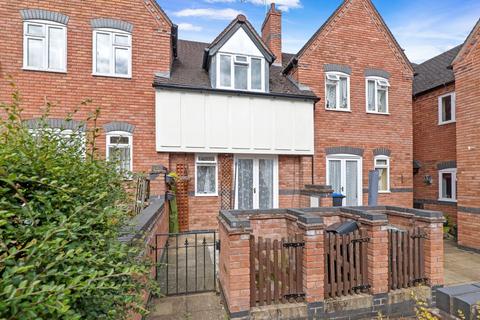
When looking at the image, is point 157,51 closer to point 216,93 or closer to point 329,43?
point 216,93

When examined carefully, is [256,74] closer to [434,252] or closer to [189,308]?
[434,252]

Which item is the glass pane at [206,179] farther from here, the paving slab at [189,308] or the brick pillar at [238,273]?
the brick pillar at [238,273]

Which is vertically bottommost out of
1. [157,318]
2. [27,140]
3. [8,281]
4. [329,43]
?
[157,318]

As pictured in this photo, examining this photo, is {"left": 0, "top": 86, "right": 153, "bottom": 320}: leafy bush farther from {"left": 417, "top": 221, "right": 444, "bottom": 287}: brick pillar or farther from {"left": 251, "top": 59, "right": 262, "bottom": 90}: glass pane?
{"left": 251, "top": 59, "right": 262, "bottom": 90}: glass pane

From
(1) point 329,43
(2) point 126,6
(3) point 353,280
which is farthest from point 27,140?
(1) point 329,43

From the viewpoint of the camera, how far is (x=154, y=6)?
8.53 metres

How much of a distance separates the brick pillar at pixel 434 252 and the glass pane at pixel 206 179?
618cm

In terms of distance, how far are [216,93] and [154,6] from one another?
350 centimetres

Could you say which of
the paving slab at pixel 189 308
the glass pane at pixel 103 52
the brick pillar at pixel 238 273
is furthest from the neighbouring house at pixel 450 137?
the glass pane at pixel 103 52

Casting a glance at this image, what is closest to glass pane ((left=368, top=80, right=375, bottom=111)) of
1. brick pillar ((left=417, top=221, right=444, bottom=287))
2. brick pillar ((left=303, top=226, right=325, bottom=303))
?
brick pillar ((left=417, top=221, right=444, bottom=287))

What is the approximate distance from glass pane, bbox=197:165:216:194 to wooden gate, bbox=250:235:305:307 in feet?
17.2

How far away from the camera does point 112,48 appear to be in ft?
26.8

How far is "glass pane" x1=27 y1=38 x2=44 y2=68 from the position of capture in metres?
7.61

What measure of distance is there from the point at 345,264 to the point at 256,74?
7.04 metres
